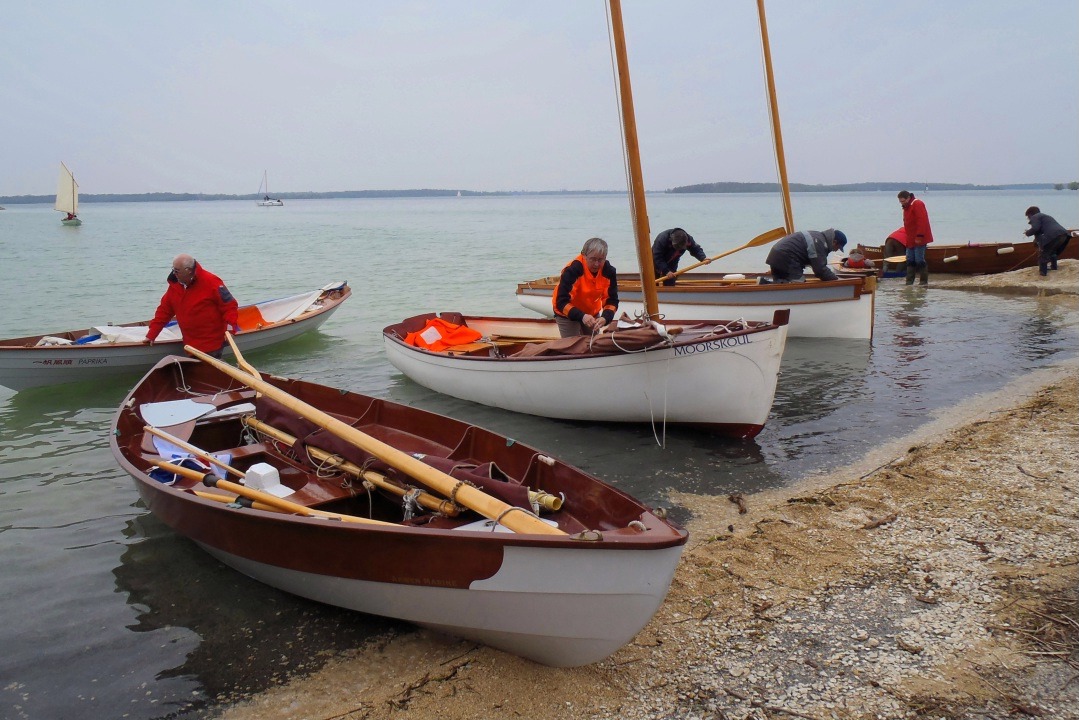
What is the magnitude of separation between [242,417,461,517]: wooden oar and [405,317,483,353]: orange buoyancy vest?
4.04 meters

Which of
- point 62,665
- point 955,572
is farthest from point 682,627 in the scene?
point 62,665

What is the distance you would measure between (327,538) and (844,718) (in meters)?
2.77

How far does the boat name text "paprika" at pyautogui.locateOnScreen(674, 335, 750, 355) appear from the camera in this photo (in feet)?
23.1

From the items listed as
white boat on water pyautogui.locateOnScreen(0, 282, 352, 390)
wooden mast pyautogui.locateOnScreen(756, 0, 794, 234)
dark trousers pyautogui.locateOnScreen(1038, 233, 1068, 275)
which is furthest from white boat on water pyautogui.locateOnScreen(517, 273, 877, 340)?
dark trousers pyautogui.locateOnScreen(1038, 233, 1068, 275)

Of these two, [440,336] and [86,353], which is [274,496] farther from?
[86,353]

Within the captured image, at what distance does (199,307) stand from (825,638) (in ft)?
26.1

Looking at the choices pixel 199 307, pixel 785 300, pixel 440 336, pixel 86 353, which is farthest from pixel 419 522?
pixel 785 300

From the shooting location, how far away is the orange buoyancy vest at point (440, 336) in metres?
10.6

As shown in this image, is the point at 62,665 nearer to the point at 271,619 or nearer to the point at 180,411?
the point at 271,619

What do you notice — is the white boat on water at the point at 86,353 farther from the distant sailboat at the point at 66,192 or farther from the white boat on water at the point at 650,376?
→ the distant sailboat at the point at 66,192

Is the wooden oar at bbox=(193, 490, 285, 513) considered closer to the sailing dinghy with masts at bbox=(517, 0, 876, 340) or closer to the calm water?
the calm water

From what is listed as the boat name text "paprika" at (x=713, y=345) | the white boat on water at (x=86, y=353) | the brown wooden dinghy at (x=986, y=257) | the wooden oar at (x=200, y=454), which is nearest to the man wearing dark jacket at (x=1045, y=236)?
the brown wooden dinghy at (x=986, y=257)

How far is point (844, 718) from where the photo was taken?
3301 mm

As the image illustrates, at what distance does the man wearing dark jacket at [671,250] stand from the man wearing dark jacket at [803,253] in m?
1.28
